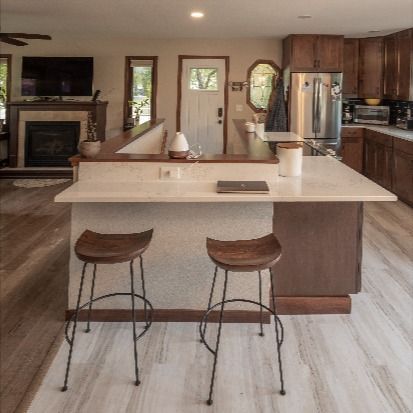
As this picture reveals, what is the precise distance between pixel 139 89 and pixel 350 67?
362 cm

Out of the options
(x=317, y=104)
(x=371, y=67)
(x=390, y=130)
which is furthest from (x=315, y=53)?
(x=390, y=130)

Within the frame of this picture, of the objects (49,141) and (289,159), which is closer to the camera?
(289,159)

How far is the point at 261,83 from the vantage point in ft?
29.0

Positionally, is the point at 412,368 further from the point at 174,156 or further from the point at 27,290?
the point at 27,290

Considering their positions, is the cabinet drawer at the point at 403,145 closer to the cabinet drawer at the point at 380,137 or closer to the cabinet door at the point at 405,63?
the cabinet drawer at the point at 380,137

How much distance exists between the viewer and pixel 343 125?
8.34 m

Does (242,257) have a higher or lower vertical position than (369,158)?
lower

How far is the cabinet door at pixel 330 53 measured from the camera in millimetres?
7883

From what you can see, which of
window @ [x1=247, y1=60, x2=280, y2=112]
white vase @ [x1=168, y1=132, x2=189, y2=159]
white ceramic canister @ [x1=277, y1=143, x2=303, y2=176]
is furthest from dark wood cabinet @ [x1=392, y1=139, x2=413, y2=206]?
white vase @ [x1=168, y1=132, x2=189, y2=159]

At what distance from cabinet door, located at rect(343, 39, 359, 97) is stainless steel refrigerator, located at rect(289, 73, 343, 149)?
0.62 m

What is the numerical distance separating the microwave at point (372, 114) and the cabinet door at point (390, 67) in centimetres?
25

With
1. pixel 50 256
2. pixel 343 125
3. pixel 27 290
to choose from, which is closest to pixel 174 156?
pixel 27 290

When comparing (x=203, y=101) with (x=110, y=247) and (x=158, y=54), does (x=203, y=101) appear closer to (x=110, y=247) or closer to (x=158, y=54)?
(x=158, y=54)

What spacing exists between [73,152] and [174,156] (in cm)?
612
